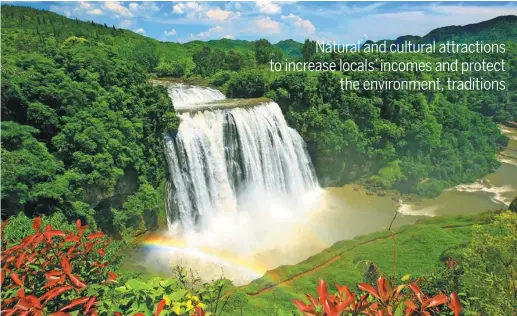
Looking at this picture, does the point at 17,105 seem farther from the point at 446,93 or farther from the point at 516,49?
the point at 516,49

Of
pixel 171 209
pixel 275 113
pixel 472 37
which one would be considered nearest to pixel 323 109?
pixel 275 113

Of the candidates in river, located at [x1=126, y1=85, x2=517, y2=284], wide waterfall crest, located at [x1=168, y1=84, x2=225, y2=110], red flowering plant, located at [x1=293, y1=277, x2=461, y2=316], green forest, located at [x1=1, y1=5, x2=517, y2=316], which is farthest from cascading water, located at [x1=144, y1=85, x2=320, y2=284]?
red flowering plant, located at [x1=293, y1=277, x2=461, y2=316]

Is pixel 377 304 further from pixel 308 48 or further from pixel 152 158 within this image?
pixel 308 48

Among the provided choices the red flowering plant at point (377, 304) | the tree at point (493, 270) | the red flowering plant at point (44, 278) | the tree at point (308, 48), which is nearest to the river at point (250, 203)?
the tree at point (493, 270)

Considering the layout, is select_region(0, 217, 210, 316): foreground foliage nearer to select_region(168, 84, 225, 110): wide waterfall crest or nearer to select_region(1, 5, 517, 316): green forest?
select_region(1, 5, 517, 316): green forest

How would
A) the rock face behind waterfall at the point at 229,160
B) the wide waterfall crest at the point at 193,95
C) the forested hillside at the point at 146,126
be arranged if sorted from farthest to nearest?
the wide waterfall crest at the point at 193,95 < the rock face behind waterfall at the point at 229,160 < the forested hillside at the point at 146,126

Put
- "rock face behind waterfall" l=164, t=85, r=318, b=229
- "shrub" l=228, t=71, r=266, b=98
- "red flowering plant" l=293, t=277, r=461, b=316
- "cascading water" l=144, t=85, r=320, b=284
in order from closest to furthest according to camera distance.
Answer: "red flowering plant" l=293, t=277, r=461, b=316
"cascading water" l=144, t=85, r=320, b=284
"rock face behind waterfall" l=164, t=85, r=318, b=229
"shrub" l=228, t=71, r=266, b=98

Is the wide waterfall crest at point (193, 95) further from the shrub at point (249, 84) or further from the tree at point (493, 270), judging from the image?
the tree at point (493, 270)
